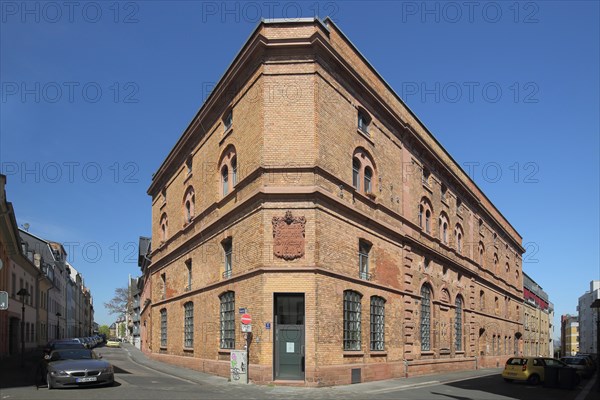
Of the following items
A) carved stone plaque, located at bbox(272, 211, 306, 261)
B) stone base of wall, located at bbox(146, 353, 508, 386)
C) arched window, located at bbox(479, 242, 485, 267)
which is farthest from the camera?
arched window, located at bbox(479, 242, 485, 267)

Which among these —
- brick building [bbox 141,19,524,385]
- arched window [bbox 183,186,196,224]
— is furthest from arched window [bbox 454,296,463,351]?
arched window [bbox 183,186,196,224]

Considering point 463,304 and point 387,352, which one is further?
point 463,304

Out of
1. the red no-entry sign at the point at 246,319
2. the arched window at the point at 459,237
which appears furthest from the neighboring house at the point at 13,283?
the arched window at the point at 459,237

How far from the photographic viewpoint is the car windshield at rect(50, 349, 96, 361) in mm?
18156

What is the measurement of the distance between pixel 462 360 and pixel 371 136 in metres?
18.5

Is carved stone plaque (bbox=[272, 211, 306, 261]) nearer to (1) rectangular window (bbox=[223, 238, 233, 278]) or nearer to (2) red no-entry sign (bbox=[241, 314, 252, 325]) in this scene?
(2) red no-entry sign (bbox=[241, 314, 252, 325])

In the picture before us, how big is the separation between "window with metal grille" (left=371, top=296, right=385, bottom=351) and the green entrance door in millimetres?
4962

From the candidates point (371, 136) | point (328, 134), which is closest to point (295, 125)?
point (328, 134)

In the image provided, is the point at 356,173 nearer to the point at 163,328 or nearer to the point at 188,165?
the point at 188,165

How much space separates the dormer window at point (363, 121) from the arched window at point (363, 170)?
3.49ft

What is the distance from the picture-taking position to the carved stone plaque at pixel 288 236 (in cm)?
2036

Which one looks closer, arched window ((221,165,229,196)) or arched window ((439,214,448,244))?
arched window ((221,165,229,196))

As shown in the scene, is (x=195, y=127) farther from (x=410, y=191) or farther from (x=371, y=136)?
(x=410, y=191)

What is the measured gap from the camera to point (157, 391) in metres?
17.1
